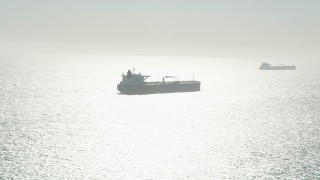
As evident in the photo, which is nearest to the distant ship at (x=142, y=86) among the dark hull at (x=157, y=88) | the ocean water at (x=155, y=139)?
the dark hull at (x=157, y=88)

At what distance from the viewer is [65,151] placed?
77875 mm

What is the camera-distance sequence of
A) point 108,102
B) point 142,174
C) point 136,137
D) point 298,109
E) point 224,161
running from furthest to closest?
point 108,102
point 298,109
point 136,137
point 224,161
point 142,174

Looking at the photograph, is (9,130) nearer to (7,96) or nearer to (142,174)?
(142,174)

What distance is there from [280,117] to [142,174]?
233 feet

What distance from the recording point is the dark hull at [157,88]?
17188 centimetres

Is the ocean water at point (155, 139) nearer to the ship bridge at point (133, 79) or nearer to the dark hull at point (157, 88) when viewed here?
the ship bridge at point (133, 79)

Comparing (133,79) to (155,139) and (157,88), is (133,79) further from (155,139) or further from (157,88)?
(155,139)

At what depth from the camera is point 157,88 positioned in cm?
18038

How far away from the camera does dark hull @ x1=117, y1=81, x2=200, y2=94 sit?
172 m

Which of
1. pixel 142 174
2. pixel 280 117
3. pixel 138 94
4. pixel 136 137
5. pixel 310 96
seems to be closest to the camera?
pixel 142 174

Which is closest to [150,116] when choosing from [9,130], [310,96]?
[9,130]

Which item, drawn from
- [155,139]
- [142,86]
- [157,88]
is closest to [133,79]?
[142,86]

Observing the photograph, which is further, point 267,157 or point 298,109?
point 298,109

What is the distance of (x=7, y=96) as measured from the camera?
162625 millimetres
